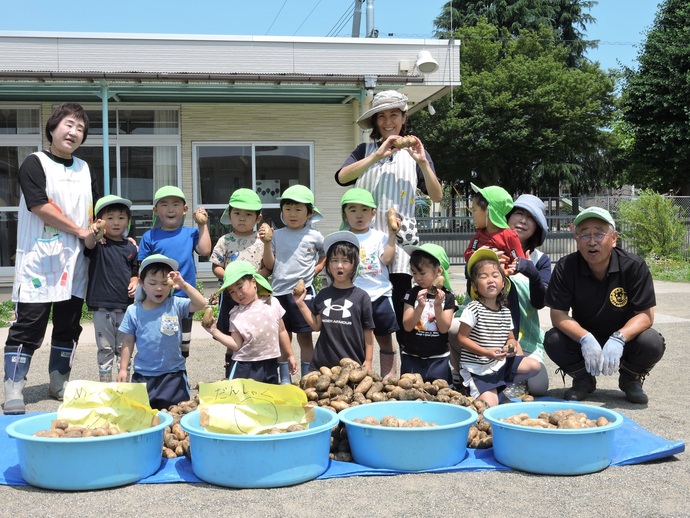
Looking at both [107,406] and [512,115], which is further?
[512,115]

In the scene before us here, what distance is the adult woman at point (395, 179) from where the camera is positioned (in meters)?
5.21

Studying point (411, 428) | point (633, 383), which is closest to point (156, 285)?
point (411, 428)

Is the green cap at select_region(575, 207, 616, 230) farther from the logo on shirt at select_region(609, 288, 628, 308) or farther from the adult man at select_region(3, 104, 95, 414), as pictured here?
the adult man at select_region(3, 104, 95, 414)

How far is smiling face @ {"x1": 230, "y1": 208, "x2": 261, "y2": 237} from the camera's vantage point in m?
5.51

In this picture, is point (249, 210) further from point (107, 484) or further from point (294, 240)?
point (107, 484)

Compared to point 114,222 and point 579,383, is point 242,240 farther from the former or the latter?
point 579,383

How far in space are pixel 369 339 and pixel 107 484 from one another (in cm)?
207

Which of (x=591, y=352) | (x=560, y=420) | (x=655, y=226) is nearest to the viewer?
(x=560, y=420)

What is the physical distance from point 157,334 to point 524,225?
2854 mm

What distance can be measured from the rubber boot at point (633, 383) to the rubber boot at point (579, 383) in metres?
0.24

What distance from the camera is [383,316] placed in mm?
5109

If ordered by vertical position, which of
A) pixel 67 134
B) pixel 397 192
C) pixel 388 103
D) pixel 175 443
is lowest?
pixel 175 443

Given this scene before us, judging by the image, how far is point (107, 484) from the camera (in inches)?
138

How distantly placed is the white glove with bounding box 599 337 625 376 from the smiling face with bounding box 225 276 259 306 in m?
2.42
